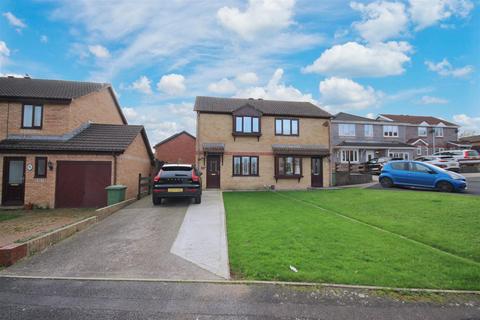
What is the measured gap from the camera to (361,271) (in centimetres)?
431

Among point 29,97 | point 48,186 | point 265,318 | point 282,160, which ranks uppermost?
point 29,97

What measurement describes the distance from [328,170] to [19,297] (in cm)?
1864

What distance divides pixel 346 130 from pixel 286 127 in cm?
1704

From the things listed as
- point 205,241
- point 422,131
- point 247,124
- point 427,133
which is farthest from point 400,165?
point 427,133

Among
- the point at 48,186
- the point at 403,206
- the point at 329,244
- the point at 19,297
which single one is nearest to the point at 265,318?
the point at 329,244

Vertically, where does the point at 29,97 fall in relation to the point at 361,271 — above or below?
above

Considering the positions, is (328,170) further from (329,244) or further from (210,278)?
(210,278)

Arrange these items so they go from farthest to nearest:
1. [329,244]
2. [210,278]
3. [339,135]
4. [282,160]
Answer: [339,135], [282,160], [329,244], [210,278]

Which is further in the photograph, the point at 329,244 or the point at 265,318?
the point at 329,244

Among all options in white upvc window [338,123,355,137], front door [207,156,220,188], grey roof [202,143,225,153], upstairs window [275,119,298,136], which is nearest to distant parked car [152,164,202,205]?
grey roof [202,143,225,153]

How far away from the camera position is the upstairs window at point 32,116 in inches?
515

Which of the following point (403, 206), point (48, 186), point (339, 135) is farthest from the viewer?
point (339, 135)

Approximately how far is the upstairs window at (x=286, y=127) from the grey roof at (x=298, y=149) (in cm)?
98

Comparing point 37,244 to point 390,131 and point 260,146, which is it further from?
point 390,131
